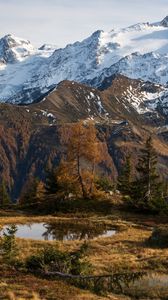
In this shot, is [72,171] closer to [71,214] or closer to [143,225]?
[71,214]

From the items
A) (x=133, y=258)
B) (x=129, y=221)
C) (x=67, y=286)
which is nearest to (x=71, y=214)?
(x=129, y=221)

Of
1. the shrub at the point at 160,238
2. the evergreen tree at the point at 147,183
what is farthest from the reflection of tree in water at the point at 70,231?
the evergreen tree at the point at 147,183

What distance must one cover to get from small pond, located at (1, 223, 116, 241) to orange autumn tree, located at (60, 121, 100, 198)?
18.3 meters

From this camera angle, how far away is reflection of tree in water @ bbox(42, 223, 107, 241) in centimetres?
5112

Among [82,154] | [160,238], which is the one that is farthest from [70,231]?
[82,154]

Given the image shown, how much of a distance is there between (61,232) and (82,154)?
78.0ft

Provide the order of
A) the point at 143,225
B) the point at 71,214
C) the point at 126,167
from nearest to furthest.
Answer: the point at 143,225 < the point at 71,214 < the point at 126,167

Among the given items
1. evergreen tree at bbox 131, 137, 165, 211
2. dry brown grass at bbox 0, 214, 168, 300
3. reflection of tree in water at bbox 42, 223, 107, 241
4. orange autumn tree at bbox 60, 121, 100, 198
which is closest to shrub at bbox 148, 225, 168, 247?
dry brown grass at bbox 0, 214, 168, 300

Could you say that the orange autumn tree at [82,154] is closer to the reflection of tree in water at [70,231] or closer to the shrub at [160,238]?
the reflection of tree in water at [70,231]

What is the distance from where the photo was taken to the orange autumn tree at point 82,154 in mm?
76188

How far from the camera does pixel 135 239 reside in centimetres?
4912

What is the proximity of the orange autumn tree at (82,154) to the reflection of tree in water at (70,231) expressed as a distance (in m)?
18.3

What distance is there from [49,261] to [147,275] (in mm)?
5072

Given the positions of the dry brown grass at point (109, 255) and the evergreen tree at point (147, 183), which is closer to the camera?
the dry brown grass at point (109, 255)
